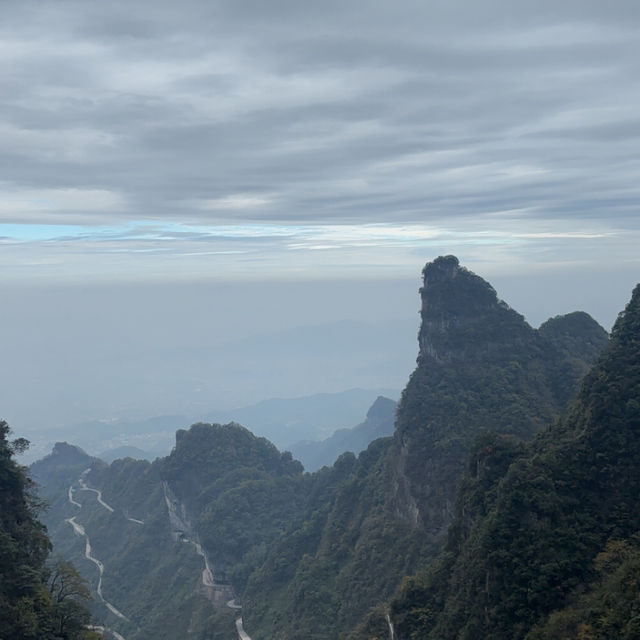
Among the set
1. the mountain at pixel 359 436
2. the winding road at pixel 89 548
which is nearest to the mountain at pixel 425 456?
the winding road at pixel 89 548

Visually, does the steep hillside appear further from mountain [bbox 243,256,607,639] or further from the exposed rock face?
the exposed rock face

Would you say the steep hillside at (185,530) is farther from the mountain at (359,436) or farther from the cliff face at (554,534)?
the mountain at (359,436)

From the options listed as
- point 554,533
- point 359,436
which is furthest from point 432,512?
point 359,436

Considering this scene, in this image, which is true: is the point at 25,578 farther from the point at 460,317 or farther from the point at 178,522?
the point at 178,522

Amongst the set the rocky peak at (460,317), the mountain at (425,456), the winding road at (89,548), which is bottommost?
the winding road at (89,548)

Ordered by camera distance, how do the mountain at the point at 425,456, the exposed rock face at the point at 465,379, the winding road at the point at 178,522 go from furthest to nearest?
the winding road at the point at 178,522
the exposed rock face at the point at 465,379
the mountain at the point at 425,456

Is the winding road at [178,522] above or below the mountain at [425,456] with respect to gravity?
below

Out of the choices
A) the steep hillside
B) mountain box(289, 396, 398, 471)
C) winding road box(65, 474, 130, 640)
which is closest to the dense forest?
the steep hillside
